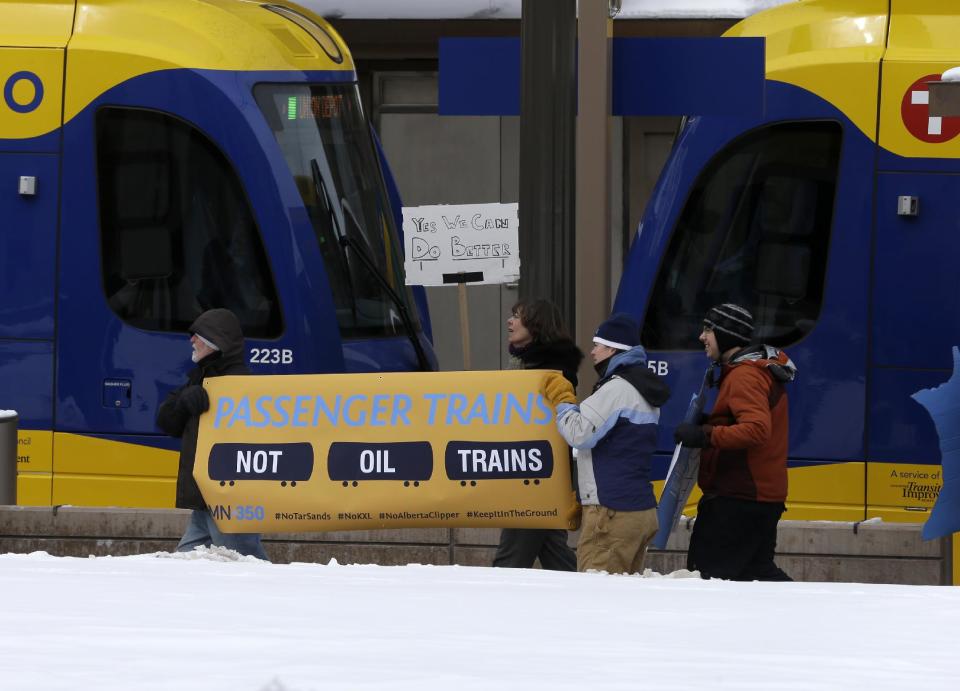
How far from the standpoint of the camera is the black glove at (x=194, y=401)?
7.12 meters

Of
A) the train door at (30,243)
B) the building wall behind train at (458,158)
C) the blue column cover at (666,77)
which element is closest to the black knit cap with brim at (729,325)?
the blue column cover at (666,77)

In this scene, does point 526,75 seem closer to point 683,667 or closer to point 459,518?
point 459,518

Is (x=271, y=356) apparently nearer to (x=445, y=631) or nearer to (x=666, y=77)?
(x=666, y=77)

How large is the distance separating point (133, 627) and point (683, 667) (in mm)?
1157

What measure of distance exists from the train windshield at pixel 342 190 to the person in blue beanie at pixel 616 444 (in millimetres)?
2881

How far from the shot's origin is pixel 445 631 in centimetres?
402

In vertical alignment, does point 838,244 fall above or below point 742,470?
above

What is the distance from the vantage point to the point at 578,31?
7.20 meters

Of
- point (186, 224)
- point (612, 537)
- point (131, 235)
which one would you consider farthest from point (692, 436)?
point (131, 235)

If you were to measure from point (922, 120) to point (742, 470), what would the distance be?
2.46 m

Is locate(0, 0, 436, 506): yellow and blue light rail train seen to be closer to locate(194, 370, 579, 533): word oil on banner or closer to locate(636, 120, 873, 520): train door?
locate(636, 120, 873, 520): train door

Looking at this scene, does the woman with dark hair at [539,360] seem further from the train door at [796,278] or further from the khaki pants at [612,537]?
the train door at [796,278]

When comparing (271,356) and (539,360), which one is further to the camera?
(271,356)

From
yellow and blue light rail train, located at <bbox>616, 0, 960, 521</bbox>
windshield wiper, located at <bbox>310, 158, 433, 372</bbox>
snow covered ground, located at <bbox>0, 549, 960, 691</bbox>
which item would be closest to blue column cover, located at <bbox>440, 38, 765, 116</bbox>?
yellow and blue light rail train, located at <bbox>616, 0, 960, 521</bbox>
